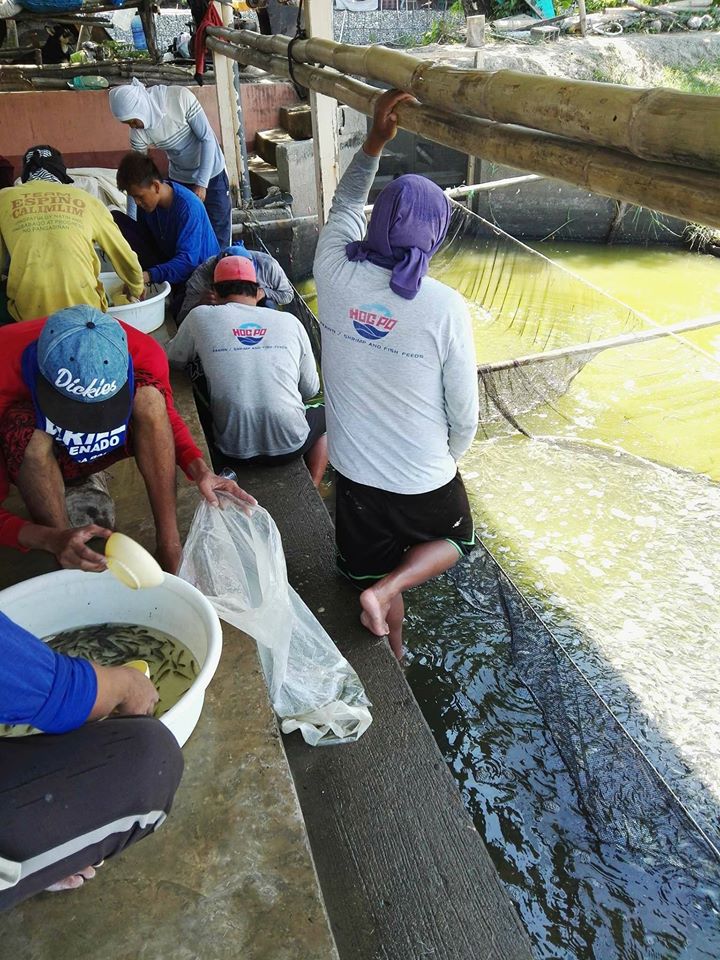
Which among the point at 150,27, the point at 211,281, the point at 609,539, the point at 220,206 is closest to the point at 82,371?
the point at 211,281

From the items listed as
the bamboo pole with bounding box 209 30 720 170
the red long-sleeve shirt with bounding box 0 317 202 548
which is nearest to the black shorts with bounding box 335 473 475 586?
the red long-sleeve shirt with bounding box 0 317 202 548

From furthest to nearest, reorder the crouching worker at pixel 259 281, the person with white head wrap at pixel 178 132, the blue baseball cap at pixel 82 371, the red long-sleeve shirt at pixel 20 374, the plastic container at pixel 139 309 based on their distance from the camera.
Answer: the person with white head wrap at pixel 178 132 → the crouching worker at pixel 259 281 → the plastic container at pixel 139 309 → the red long-sleeve shirt at pixel 20 374 → the blue baseball cap at pixel 82 371

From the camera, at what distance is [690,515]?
3.98m

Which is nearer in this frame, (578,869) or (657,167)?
(657,167)

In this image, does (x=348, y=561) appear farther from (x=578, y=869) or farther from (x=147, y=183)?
(x=147, y=183)

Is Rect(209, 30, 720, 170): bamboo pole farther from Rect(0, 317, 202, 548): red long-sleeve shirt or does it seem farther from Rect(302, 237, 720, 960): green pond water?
Rect(302, 237, 720, 960): green pond water

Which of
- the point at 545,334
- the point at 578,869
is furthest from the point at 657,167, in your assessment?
the point at 545,334

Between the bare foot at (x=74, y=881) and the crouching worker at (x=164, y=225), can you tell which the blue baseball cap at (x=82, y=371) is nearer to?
the bare foot at (x=74, y=881)

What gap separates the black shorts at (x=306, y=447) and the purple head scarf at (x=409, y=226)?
4.67 feet

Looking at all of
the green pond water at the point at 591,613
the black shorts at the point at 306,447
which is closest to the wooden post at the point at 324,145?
the black shorts at the point at 306,447

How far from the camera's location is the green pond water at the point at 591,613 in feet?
7.22

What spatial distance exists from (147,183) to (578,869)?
3.99m

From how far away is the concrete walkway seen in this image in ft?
4.51

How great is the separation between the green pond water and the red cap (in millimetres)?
1700
